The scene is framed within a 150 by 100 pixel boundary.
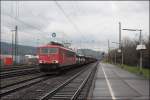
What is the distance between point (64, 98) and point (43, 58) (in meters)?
16.7

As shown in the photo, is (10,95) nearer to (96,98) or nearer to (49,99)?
(49,99)

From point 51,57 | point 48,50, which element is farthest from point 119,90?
point 48,50

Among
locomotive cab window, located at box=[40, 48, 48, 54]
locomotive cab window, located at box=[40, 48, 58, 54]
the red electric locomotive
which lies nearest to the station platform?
the red electric locomotive

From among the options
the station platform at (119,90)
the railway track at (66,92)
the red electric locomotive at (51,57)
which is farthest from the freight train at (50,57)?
the railway track at (66,92)

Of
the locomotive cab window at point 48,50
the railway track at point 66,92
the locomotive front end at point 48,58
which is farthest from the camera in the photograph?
the locomotive cab window at point 48,50

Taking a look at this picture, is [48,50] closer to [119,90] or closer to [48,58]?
[48,58]

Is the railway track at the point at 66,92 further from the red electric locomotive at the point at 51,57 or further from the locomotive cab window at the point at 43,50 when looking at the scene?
the locomotive cab window at the point at 43,50

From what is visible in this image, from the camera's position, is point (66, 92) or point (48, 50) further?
point (48, 50)

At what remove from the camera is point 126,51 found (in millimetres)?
81438

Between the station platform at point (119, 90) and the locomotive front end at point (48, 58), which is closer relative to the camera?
the station platform at point (119, 90)

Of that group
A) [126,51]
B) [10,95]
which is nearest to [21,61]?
[126,51]

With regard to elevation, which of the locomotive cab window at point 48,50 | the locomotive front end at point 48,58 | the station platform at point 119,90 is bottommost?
the station platform at point 119,90

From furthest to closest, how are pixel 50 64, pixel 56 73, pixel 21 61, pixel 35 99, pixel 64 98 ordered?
1. pixel 21 61
2. pixel 56 73
3. pixel 50 64
4. pixel 64 98
5. pixel 35 99

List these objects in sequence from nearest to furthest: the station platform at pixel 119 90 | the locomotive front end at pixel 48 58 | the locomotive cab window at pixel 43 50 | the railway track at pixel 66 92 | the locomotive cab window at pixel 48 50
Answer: the railway track at pixel 66 92
the station platform at pixel 119 90
the locomotive front end at pixel 48 58
the locomotive cab window at pixel 48 50
the locomotive cab window at pixel 43 50
